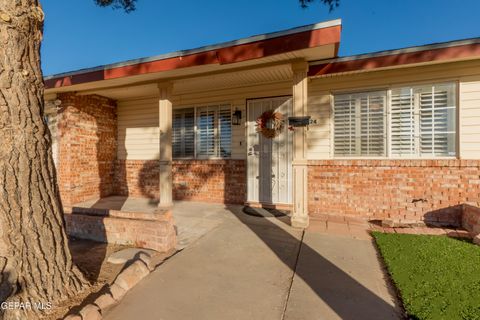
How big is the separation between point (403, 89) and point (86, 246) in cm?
629

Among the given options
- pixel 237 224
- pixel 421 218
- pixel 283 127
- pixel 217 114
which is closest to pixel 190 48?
pixel 217 114

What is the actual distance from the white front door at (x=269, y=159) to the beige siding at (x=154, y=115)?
0.62 ft

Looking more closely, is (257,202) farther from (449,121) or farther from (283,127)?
(449,121)

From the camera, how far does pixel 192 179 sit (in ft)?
22.3

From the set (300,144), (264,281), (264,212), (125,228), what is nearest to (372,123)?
(300,144)

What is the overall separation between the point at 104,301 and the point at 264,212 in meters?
3.74

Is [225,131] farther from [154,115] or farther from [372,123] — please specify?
[372,123]

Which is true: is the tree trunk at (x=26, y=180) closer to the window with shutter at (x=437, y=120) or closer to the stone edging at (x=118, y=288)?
the stone edging at (x=118, y=288)

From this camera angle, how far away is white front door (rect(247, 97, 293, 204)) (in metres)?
5.91

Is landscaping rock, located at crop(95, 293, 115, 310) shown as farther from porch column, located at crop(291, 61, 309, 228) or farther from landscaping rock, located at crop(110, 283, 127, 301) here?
porch column, located at crop(291, 61, 309, 228)

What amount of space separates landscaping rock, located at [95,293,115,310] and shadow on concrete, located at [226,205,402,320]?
1915 mm

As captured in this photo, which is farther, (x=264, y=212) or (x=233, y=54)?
(x=264, y=212)

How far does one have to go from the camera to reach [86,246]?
3.66 m

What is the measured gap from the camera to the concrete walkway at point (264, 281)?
2.19 m
